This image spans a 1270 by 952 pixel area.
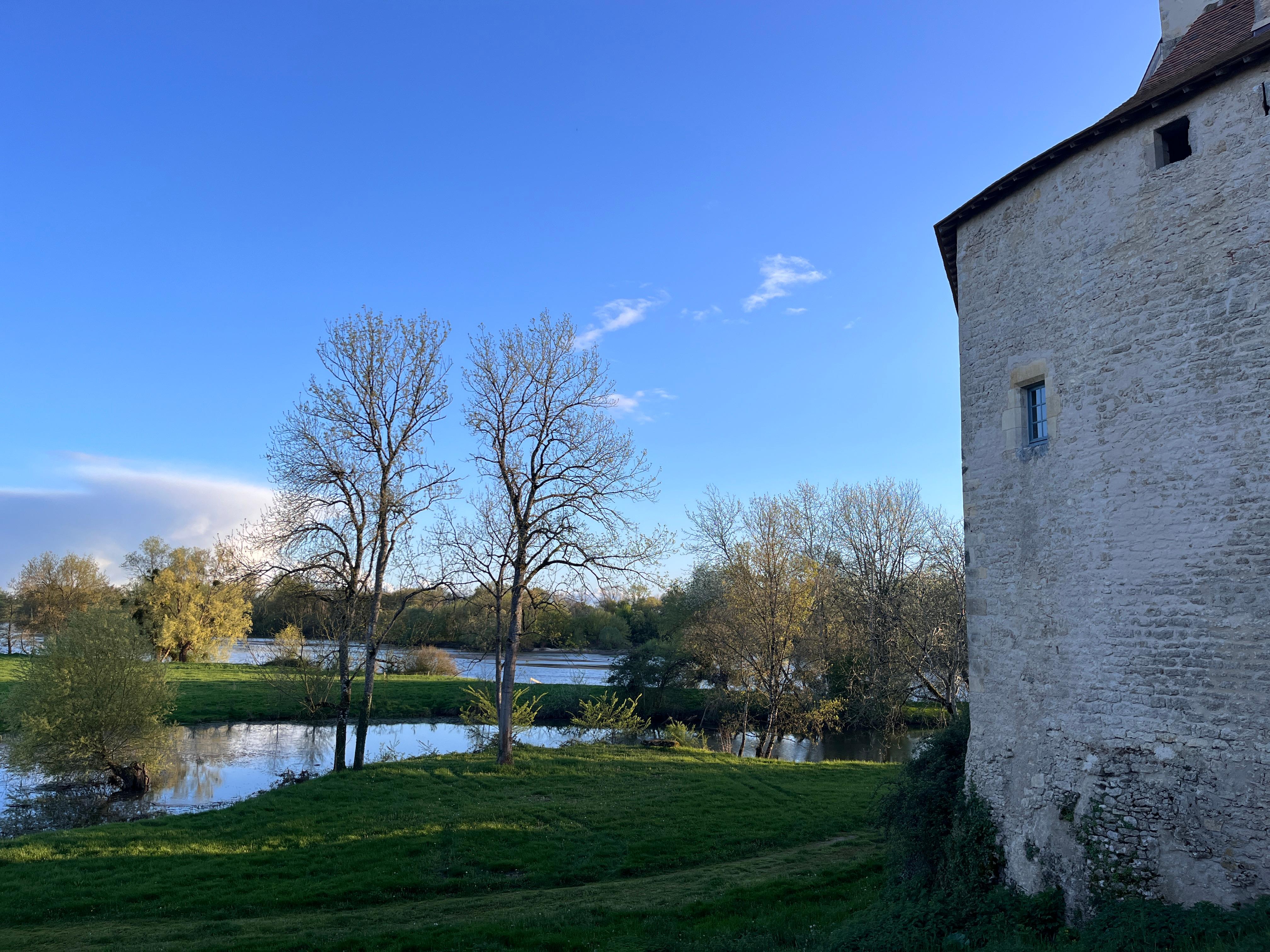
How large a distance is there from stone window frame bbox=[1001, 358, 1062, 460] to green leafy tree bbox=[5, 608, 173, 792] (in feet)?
68.2

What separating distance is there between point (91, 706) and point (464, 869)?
12.6m

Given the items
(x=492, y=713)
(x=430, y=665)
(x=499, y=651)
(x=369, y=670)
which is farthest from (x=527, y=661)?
(x=369, y=670)

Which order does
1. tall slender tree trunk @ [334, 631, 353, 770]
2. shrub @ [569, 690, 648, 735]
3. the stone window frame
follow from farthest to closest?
1. shrub @ [569, 690, 648, 735]
2. tall slender tree trunk @ [334, 631, 353, 770]
3. the stone window frame

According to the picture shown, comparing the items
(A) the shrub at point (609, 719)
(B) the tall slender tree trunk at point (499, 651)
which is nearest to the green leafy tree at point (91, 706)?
(B) the tall slender tree trunk at point (499, 651)

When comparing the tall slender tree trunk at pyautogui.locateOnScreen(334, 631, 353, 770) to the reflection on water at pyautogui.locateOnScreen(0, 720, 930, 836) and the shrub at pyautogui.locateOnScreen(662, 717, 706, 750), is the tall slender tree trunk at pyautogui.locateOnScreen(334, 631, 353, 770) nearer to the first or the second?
the reflection on water at pyautogui.locateOnScreen(0, 720, 930, 836)

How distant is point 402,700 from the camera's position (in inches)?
1288

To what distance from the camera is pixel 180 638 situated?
139 ft

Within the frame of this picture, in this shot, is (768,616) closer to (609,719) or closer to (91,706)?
(609,719)

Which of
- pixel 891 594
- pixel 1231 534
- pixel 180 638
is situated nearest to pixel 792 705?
pixel 891 594

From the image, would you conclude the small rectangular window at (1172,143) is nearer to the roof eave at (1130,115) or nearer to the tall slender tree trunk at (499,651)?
the roof eave at (1130,115)

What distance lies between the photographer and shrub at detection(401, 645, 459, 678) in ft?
132

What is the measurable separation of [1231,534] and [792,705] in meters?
19.0

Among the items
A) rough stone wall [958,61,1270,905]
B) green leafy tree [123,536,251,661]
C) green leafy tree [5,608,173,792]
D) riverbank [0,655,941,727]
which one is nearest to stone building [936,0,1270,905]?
rough stone wall [958,61,1270,905]

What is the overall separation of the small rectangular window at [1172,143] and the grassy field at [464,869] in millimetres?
9789
